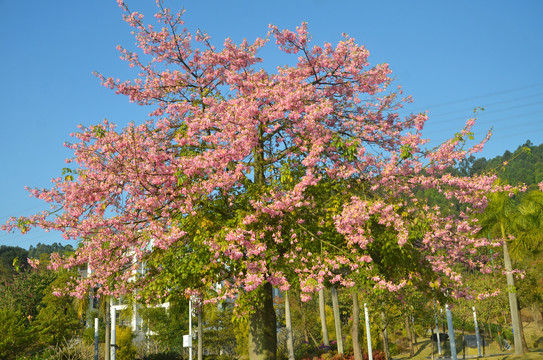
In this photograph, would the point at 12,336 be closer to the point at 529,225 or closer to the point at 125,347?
the point at 125,347

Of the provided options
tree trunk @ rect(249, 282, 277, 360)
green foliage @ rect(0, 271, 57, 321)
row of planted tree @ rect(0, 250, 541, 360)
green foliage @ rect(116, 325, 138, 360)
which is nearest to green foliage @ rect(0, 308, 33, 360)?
row of planted tree @ rect(0, 250, 541, 360)

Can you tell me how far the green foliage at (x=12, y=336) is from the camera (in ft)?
84.0

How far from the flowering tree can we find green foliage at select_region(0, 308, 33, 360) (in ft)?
46.1

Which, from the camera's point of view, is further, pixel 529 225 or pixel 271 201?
pixel 529 225

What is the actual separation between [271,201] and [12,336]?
1987 cm

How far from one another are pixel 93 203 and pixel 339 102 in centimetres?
837

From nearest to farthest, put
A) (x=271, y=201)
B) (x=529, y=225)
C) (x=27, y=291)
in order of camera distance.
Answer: (x=271, y=201) < (x=529, y=225) < (x=27, y=291)

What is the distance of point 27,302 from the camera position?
1969 inches

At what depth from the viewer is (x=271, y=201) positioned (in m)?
13.5

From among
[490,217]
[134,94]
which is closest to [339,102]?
[134,94]

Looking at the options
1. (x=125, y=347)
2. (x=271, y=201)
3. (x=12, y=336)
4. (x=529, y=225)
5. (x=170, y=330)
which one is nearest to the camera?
(x=271, y=201)

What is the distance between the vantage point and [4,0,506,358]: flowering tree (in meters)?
13.1

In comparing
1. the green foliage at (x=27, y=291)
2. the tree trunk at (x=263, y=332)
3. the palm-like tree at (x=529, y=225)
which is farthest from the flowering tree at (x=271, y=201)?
the green foliage at (x=27, y=291)

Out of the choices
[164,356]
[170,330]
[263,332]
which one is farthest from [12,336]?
[263,332]
